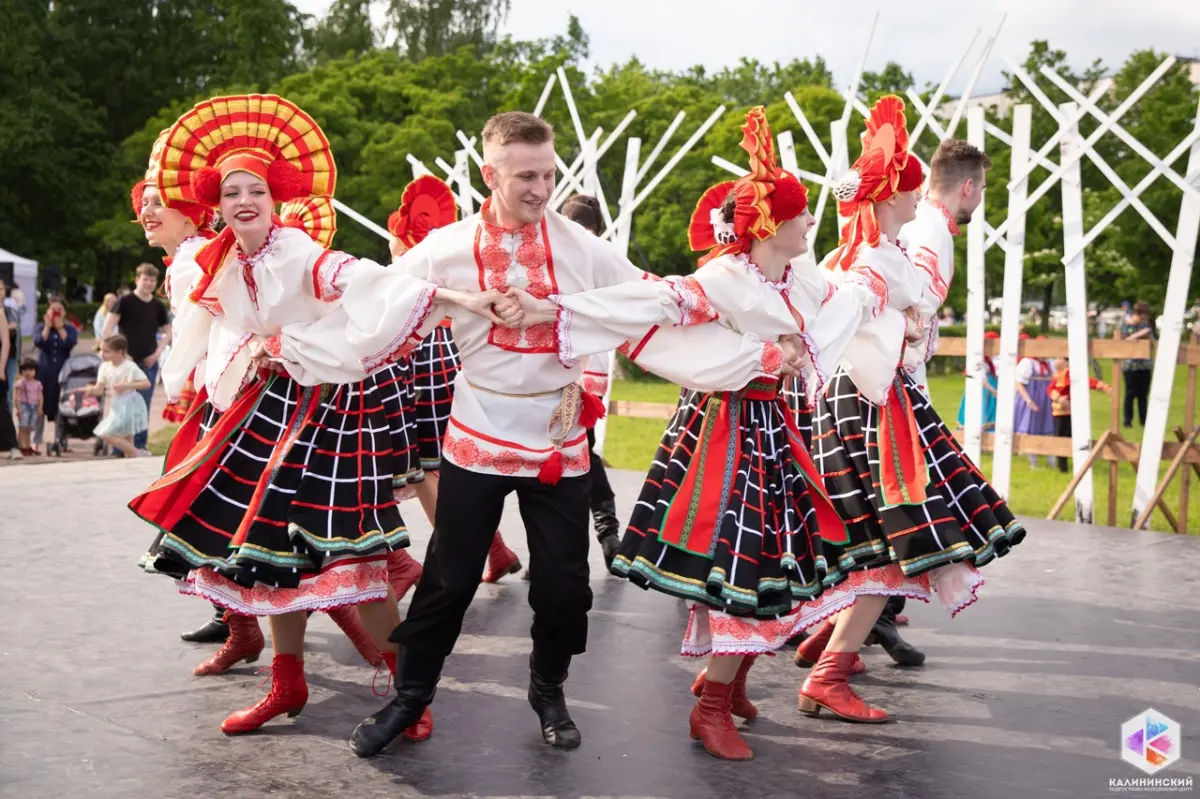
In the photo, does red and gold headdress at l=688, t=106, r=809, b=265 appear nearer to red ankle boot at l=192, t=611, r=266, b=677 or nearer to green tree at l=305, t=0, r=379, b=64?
red ankle boot at l=192, t=611, r=266, b=677

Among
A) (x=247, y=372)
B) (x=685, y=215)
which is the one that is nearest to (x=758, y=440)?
(x=247, y=372)

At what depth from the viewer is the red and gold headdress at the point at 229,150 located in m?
3.42

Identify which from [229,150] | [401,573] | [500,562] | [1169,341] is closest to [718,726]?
[401,573]

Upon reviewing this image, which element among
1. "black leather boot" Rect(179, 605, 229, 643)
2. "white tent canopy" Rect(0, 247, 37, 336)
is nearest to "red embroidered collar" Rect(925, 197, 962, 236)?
"black leather boot" Rect(179, 605, 229, 643)

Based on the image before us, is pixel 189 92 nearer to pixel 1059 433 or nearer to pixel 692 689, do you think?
pixel 1059 433

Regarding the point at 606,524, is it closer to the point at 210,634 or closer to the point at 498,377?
the point at 210,634

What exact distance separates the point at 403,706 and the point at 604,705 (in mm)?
672

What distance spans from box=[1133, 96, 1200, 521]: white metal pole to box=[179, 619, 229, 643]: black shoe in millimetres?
4717

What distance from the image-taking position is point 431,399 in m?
4.94

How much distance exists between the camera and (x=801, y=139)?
25219 millimetres

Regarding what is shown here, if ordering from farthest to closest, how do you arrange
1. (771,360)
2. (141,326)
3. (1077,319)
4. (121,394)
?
(141,326) < (121,394) < (1077,319) < (771,360)

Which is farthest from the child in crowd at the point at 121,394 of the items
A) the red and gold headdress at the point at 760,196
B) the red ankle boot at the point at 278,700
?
the red and gold headdress at the point at 760,196

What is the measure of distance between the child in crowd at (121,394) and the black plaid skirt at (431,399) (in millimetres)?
5212

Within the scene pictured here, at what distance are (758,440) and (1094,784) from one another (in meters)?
1.14
